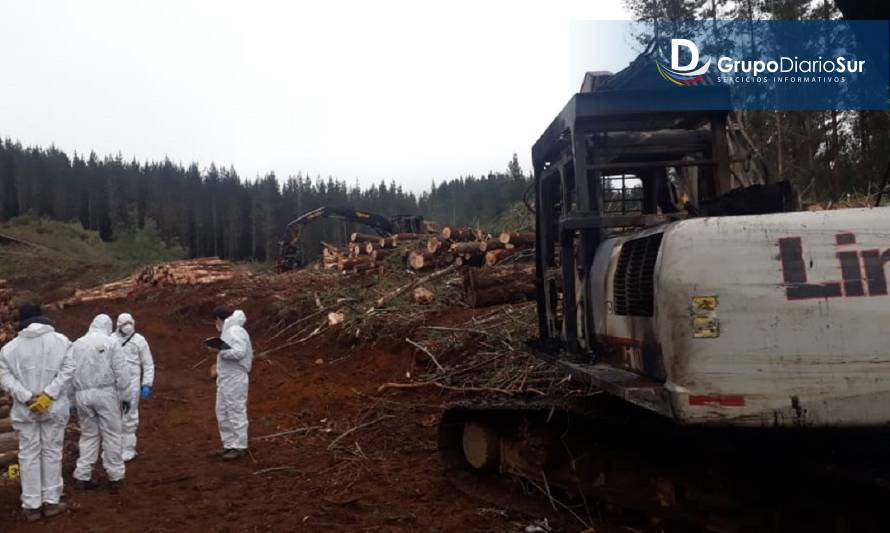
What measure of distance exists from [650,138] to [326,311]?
424 inches

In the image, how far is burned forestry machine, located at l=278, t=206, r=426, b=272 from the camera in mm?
26406

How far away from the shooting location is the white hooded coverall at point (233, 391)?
780 cm

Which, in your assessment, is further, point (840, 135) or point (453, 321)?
point (840, 135)

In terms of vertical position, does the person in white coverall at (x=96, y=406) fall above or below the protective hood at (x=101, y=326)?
below

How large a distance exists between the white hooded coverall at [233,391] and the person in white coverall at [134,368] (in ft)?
2.61

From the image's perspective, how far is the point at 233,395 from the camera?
7.81 m

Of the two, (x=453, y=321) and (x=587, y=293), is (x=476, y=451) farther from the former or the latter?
(x=453, y=321)

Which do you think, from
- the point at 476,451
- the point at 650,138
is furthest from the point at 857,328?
the point at 476,451

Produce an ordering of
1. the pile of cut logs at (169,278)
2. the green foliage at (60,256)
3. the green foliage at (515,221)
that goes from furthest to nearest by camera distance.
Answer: the green foliage at (60,256), the pile of cut logs at (169,278), the green foliage at (515,221)

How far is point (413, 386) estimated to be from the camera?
973 centimetres

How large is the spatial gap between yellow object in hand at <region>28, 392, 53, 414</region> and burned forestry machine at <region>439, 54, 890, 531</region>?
3.24 m

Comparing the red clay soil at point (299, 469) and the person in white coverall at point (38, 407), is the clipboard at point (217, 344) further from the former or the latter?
the person in white coverall at point (38, 407)

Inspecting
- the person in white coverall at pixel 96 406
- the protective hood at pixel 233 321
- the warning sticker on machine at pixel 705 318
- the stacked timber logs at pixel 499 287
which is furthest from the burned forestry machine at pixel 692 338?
the stacked timber logs at pixel 499 287

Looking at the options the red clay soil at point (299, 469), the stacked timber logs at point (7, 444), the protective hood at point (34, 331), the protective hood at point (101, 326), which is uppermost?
the protective hood at point (34, 331)
